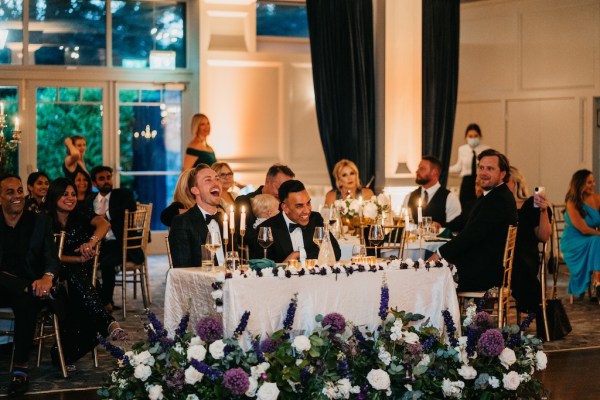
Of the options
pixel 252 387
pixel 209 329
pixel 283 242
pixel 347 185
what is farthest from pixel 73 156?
pixel 252 387

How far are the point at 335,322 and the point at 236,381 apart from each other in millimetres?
643

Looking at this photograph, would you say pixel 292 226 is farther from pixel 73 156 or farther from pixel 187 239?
pixel 73 156

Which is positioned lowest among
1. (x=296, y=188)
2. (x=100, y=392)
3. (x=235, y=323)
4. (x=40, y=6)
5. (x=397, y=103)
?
(x=100, y=392)

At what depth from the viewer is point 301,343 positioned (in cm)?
495

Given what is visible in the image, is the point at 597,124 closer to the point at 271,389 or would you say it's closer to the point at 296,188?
the point at 296,188

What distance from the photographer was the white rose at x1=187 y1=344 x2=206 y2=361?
15.9 ft

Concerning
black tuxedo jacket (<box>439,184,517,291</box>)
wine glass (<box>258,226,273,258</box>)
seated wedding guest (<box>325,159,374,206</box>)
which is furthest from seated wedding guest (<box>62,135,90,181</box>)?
wine glass (<box>258,226,273,258</box>)

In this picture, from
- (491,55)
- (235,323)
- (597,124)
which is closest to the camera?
(235,323)

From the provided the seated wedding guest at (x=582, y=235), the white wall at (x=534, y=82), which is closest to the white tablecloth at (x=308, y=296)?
the seated wedding guest at (x=582, y=235)

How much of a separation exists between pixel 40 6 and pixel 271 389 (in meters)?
9.26

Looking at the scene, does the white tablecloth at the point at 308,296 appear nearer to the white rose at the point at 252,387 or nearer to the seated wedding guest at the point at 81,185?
the white rose at the point at 252,387

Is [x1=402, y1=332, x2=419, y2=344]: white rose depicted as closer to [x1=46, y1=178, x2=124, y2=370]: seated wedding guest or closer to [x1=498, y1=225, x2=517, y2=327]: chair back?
[x1=498, y1=225, x2=517, y2=327]: chair back

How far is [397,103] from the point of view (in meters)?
11.8

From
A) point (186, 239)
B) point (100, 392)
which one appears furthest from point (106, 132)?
point (100, 392)
